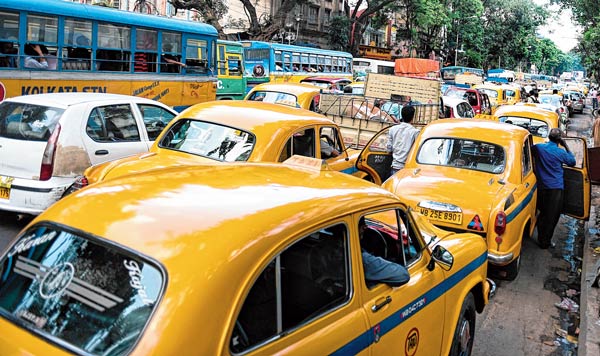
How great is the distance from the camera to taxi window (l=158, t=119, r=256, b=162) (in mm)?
6461

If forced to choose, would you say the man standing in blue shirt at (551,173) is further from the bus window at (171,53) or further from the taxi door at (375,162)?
the bus window at (171,53)

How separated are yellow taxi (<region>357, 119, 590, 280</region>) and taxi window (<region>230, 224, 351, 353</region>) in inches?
140

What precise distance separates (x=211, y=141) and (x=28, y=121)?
229 cm

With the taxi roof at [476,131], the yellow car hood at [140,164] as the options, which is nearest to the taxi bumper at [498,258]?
the taxi roof at [476,131]

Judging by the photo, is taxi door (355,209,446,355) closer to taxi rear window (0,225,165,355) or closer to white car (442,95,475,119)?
taxi rear window (0,225,165,355)

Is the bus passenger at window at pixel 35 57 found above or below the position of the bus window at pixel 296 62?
below

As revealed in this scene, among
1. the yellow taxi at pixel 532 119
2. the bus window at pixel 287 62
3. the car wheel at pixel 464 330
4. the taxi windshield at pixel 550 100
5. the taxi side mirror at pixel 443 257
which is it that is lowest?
the car wheel at pixel 464 330

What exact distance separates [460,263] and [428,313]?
2.10 ft

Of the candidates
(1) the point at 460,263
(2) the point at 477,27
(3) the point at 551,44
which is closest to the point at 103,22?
(1) the point at 460,263

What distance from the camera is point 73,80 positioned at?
38.8 feet

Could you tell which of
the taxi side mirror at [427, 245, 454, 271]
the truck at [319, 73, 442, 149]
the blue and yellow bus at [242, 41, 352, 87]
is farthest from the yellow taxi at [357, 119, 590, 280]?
the blue and yellow bus at [242, 41, 352, 87]

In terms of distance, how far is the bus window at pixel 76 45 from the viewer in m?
11.6

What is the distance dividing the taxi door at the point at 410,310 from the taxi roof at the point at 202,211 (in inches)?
19.0

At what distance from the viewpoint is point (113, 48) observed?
1267 cm
